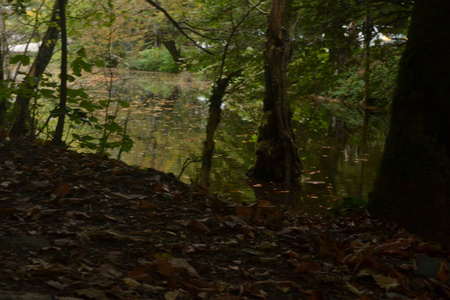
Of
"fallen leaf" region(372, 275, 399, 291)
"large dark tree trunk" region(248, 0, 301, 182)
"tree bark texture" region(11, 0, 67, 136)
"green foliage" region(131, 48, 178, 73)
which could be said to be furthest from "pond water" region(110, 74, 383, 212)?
"green foliage" region(131, 48, 178, 73)

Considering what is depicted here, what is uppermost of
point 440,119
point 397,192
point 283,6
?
point 283,6

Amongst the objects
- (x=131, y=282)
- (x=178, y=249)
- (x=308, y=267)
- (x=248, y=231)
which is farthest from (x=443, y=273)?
(x=131, y=282)

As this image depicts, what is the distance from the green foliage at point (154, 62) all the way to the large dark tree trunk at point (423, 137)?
36.1 metres

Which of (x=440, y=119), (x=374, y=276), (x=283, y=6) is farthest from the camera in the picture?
(x=283, y=6)

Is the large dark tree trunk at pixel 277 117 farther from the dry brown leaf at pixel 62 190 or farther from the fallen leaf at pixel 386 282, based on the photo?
the fallen leaf at pixel 386 282

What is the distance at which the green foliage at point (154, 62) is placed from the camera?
3991 centimetres

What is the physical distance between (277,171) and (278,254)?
6.10m

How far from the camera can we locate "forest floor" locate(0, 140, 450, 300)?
2443 millimetres

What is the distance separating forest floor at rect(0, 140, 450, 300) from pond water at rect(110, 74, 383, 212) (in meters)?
2.26

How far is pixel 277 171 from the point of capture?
30.3ft

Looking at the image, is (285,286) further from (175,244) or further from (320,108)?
(320,108)

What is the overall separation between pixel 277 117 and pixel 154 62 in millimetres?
33360

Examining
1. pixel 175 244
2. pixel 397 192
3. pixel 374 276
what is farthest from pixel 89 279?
pixel 397 192

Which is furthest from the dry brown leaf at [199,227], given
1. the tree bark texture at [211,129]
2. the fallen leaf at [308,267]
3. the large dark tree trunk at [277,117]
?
the large dark tree trunk at [277,117]
